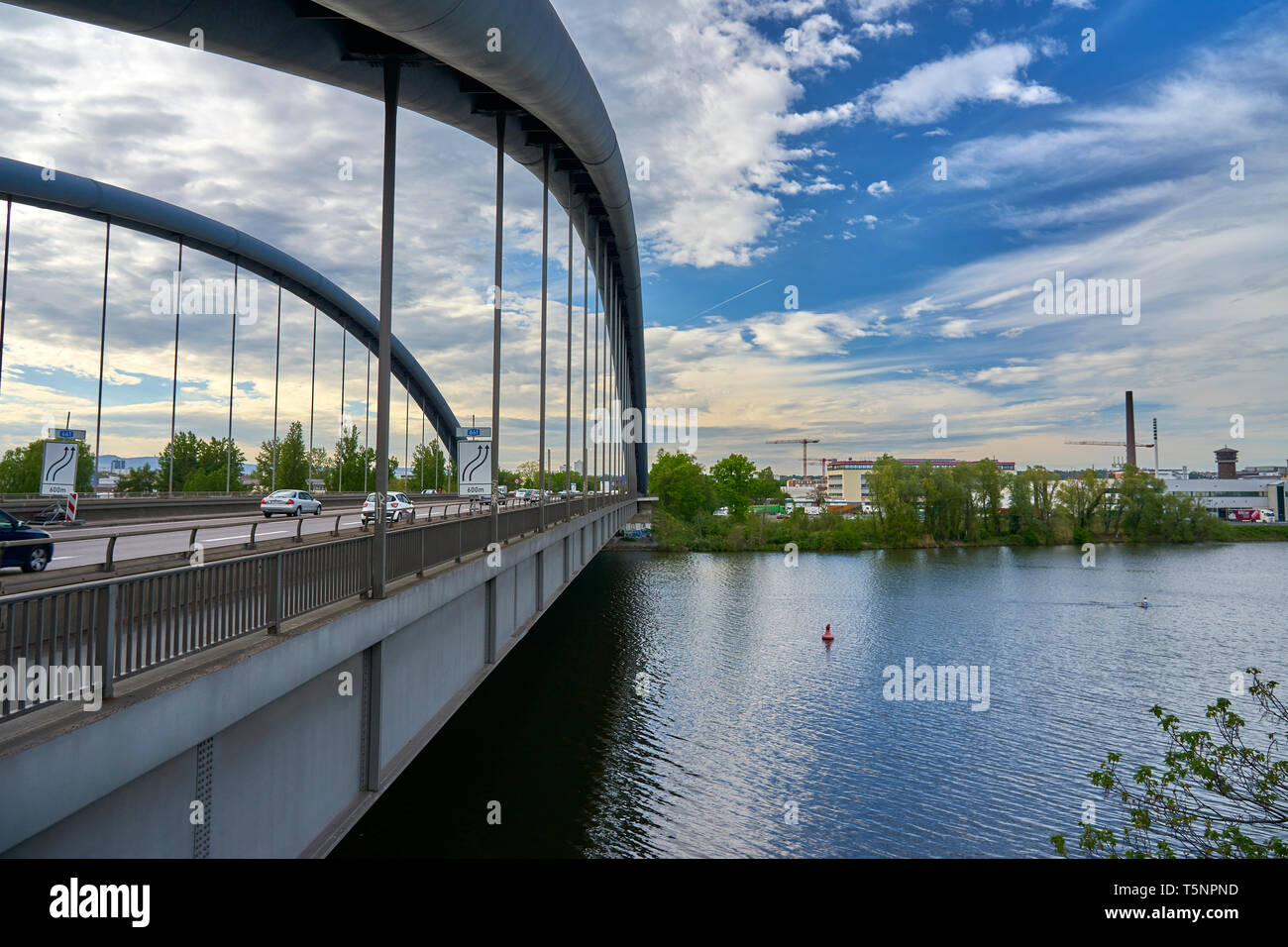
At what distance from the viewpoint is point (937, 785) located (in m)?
16.4

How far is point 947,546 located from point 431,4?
3294 inches

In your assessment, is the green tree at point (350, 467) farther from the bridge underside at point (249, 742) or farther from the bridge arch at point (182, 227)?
the bridge underside at point (249, 742)

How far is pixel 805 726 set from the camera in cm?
2038

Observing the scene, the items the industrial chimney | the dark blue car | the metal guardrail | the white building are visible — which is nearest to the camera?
the metal guardrail

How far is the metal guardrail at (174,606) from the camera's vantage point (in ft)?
13.3

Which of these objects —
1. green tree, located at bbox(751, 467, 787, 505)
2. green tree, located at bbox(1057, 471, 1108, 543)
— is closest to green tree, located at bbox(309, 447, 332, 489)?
green tree, located at bbox(751, 467, 787, 505)

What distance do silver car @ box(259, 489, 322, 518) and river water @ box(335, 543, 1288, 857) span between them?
10151 mm

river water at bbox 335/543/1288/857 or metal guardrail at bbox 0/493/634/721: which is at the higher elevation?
metal guardrail at bbox 0/493/634/721

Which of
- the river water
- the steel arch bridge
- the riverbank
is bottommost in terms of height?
the river water

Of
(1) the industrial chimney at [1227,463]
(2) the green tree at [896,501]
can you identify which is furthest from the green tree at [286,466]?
(1) the industrial chimney at [1227,463]

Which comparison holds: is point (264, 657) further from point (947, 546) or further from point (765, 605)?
point (947, 546)

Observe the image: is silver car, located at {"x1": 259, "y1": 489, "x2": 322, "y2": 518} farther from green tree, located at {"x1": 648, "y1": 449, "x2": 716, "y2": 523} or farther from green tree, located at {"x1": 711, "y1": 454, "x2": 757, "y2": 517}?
green tree, located at {"x1": 711, "y1": 454, "x2": 757, "y2": 517}

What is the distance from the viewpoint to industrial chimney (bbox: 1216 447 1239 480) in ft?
504
